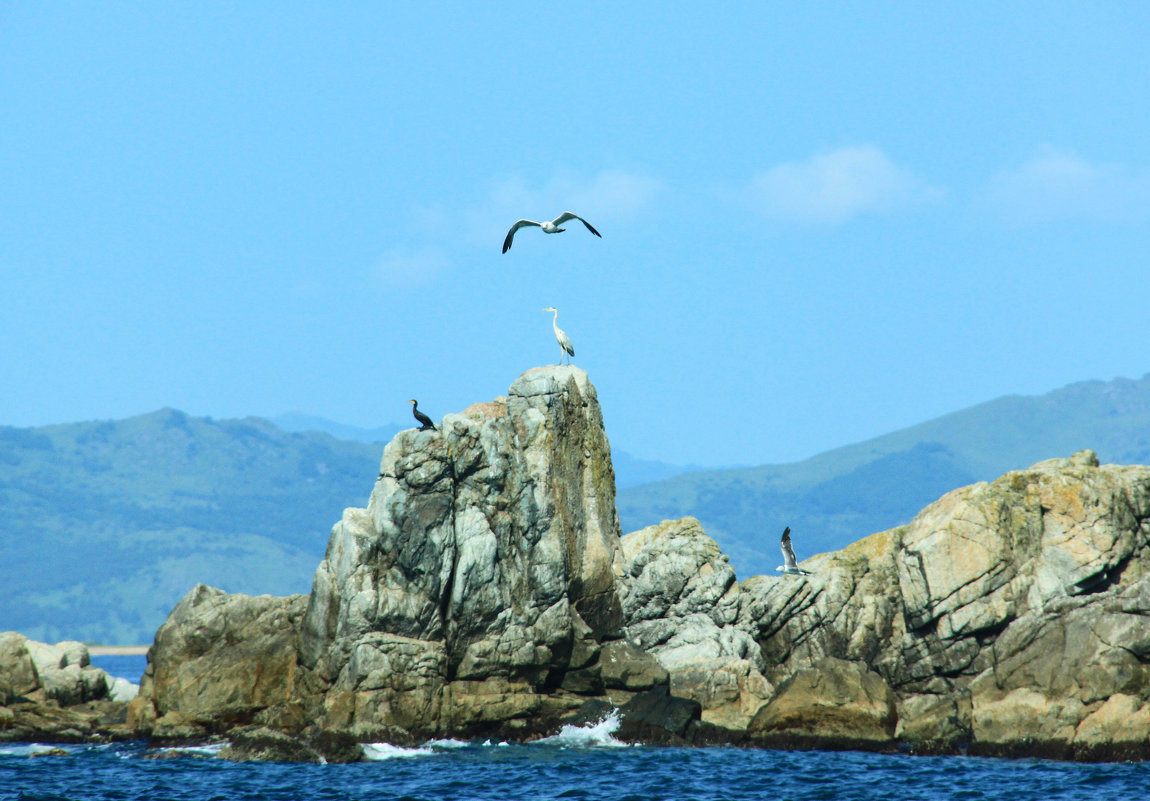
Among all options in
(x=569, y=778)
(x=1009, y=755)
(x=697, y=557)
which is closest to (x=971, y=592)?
(x=1009, y=755)

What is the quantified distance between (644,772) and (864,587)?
1551 centimetres

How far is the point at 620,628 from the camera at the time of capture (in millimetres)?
49562

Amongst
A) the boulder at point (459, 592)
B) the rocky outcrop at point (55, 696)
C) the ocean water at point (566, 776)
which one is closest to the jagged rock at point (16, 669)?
the rocky outcrop at point (55, 696)

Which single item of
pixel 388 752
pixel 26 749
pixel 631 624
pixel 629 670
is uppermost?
pixel 631 624

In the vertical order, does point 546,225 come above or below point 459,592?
above

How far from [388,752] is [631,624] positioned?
13.5 meters

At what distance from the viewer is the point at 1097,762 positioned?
37.5 m

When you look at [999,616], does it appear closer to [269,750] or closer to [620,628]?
[620,628]

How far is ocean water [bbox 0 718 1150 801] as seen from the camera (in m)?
34.4

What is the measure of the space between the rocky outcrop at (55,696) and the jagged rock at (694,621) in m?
20.0

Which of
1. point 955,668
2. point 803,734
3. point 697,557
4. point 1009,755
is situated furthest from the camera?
point 697,557

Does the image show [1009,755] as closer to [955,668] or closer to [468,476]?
[955,668]

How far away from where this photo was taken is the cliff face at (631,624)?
4191 centimetres

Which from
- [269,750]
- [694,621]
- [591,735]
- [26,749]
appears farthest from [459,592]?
[26,749]
